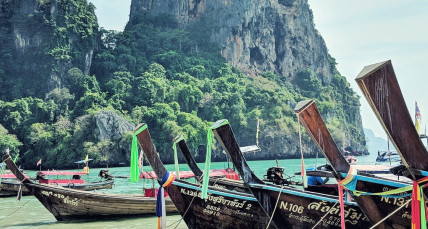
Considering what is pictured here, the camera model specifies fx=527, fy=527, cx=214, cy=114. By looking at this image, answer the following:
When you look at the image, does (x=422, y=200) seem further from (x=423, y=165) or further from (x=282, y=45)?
(x=282, y=45)

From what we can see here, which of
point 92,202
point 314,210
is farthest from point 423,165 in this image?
point 92,202

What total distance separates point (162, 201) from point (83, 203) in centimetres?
566

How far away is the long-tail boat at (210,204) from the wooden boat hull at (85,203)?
455 centimetres

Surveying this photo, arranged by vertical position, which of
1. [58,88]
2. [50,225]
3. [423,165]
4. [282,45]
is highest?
[282,45]

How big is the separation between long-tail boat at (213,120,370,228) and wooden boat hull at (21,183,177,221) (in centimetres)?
695

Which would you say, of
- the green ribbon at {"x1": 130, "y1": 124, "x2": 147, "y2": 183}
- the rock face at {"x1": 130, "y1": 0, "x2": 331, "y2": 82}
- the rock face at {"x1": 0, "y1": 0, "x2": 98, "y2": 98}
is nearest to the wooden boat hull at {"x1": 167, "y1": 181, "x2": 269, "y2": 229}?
the green ribbon at {"x1": 130, "y1": 124, "x2": 147, "y2": 183}

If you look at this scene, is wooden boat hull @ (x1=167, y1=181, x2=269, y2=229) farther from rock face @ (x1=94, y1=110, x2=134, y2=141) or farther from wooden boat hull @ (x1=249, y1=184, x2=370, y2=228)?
rock face @ (x1=94, y1=110, x2=134, y2=141)

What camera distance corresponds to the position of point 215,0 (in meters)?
103

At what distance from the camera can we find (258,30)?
10531cm

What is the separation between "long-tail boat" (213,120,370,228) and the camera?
1030 cm

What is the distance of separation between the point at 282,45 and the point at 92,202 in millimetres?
96826

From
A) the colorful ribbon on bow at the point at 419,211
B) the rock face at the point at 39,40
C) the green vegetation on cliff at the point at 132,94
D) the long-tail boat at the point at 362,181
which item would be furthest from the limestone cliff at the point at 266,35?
the colorful ribbon on bow at the point at 419,211

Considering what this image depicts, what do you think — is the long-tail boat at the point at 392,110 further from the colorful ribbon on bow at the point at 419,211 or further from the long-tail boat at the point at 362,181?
the long-tail boat at the point at 362,181

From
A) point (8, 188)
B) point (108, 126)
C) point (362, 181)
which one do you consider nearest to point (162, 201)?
point (362, 181)
